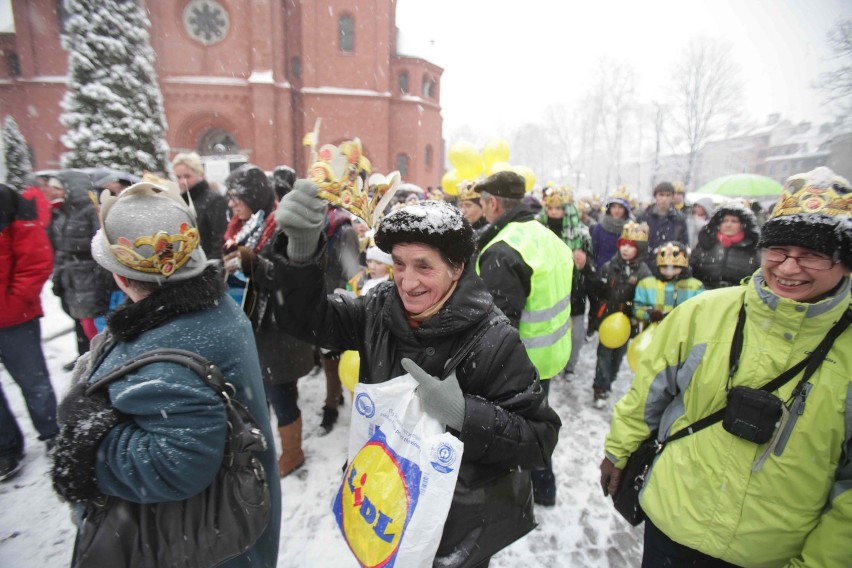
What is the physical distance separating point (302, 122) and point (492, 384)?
2475 centimetres

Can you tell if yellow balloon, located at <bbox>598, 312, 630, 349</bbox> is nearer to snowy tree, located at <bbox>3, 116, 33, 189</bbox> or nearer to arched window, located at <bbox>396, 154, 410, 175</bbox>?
snowy tree, located at <bbox>3, 116, 33, 189</bbox>

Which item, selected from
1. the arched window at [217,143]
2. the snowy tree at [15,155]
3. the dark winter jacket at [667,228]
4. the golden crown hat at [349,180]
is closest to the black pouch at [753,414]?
the golden crown hat at [349,180]

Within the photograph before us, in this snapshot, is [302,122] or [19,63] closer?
[19,63]

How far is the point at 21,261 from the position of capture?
3.36 meters

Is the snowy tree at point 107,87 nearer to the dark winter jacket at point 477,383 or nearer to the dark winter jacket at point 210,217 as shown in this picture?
the dark winter jacket at point 210,217

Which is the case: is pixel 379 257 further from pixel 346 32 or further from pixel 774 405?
pixel 346 32

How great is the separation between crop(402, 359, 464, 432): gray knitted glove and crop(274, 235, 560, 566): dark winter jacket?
35 millimetres

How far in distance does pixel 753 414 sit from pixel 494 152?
4.58 meters

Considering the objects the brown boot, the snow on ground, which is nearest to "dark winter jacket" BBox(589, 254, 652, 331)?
the snow on ground

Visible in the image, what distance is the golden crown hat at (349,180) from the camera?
1408mm

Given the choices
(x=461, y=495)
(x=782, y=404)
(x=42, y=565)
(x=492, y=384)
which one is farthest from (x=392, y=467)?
(x=42, y=565)

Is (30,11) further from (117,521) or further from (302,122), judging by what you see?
(117,521)

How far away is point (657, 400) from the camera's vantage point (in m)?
1.91

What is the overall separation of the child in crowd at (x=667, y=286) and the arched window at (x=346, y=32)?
23596 mm
